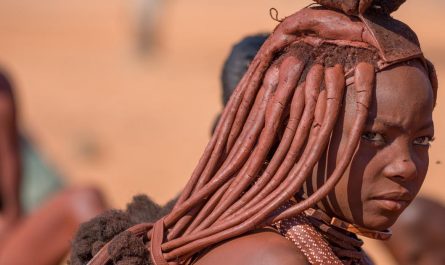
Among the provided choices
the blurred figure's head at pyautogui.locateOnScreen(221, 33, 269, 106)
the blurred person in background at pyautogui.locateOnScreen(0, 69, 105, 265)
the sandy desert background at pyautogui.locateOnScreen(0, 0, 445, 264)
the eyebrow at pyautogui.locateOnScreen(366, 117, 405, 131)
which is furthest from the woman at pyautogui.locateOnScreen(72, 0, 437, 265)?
the sandy desert background at pyautogui.locateOnScreen(0, 0, 445, 264)

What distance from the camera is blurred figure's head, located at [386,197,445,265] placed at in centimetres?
596

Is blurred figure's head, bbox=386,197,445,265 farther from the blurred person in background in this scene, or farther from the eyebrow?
the eyebrow

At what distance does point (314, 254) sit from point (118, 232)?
25.0 inches

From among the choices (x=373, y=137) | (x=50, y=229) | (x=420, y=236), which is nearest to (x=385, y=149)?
(x=373, y=137)

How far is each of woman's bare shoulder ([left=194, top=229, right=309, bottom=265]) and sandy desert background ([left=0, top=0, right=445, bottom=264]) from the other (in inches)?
211

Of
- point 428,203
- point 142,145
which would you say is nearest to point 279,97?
point 428,203

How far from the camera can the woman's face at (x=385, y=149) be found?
3.17 metres

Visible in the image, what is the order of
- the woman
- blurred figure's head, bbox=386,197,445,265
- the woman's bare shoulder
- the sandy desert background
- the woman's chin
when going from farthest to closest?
1. the sandy desert background
2. blurred figure's head, bbox=386,197,445,265
3. the woman's chin
4. the woman
5. the woman's bare shoulder

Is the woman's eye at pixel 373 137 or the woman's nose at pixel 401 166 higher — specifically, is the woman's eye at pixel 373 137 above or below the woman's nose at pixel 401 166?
above

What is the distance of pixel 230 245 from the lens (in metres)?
3.13

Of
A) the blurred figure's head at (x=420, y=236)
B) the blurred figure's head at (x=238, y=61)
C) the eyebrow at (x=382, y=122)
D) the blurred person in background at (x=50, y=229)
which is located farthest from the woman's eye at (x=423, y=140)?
A: the blurred person in background at (x=50, y=229)

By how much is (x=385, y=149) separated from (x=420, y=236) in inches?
113

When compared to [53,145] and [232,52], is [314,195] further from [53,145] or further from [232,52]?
[53,145]

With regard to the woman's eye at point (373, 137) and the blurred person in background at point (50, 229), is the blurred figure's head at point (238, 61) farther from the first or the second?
the blurred person in background at point (50, 229)
